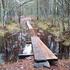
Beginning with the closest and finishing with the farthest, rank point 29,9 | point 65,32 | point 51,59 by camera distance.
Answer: point 51,59 → point 65,32 → point 29,9

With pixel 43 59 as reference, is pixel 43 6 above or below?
above

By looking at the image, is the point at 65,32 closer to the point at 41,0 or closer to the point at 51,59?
the point at 51,59

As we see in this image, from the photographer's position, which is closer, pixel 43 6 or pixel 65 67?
pixel 65 67

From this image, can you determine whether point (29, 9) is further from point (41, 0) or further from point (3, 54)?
point (3, 54)

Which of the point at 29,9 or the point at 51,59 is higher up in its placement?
the point at 29,9

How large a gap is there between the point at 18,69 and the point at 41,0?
32034mm

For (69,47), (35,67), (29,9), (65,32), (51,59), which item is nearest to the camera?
(35,67)

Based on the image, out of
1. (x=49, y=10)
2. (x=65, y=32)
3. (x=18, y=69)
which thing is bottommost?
A: (x=18, y=69)

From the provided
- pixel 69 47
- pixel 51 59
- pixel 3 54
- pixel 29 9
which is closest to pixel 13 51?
pixel 3 54

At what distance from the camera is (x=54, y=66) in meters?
5.98

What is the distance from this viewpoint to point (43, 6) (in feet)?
119

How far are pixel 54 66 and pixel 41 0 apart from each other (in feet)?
104

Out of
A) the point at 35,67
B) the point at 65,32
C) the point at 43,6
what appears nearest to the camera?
the point at 35,67

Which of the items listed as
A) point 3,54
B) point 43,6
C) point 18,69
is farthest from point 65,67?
point 43,6
